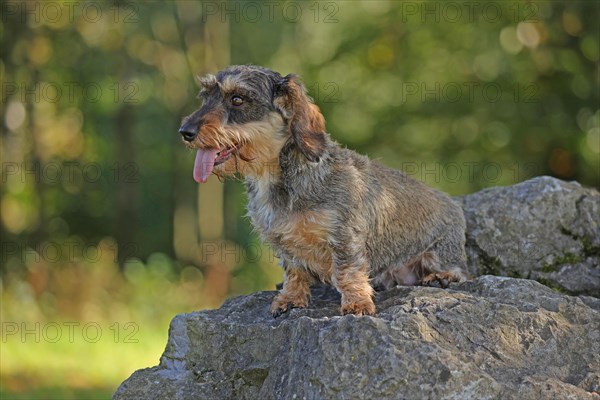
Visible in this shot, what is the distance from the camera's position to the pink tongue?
237 inches

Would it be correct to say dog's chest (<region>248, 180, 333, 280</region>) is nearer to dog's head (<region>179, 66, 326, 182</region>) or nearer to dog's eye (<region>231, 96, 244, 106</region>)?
dog's head (<region>179, 66, 326, 182</region>)

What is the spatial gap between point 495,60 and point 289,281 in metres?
11.9

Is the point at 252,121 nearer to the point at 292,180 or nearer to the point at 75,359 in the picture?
the point at 292,180

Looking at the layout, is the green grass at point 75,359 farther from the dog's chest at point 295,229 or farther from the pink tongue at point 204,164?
the pink tongue at point 204,164

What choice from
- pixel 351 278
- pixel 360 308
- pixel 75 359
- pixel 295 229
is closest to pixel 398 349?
pixel 360 308

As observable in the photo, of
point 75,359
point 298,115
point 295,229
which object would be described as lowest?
point 75,359

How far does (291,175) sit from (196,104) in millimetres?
17928

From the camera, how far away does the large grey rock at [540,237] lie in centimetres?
759

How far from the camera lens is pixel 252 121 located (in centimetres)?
605

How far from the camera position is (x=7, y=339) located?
1170 centimetres

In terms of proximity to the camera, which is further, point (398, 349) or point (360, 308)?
point (360, 308)

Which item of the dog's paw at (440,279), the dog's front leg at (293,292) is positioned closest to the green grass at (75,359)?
the dog's front leg at (293,292)

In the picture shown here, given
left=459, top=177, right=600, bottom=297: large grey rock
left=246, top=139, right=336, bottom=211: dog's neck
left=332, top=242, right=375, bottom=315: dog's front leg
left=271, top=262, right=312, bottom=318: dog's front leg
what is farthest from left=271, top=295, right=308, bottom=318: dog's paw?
left=459, top=177, right=600, bottom=297: large grey rock

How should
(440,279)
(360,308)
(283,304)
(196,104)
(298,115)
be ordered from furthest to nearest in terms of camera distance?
(196,104)
(440,279)
(283,304)
(298,115)
(360,308)
